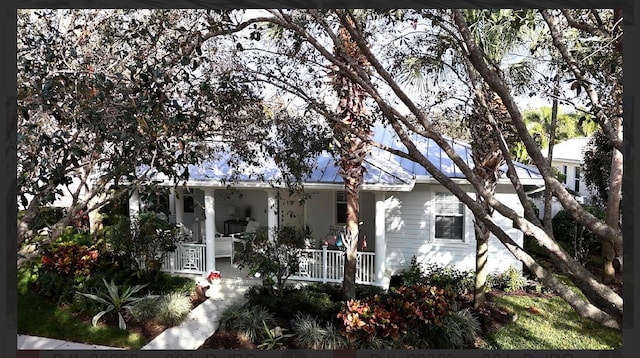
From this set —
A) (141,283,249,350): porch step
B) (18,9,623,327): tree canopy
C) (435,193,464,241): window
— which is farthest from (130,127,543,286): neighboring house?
(18,9,623,327): tree canopy

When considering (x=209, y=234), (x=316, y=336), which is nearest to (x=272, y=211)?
(x=209, y=234)

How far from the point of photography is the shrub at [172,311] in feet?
27.1

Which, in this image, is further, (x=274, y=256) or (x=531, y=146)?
(x=274, y=256)

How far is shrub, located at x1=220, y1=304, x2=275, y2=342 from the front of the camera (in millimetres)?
7676

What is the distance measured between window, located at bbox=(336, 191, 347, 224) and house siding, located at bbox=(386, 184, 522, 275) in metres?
2.03

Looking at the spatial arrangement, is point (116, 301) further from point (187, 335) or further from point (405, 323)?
point (405, 323)

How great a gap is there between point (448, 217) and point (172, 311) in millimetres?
7522

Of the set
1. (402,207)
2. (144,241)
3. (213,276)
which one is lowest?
(213,276)

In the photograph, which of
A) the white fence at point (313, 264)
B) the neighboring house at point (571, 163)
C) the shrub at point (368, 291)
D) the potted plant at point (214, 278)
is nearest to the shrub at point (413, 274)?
the white fence at point (313, 264)

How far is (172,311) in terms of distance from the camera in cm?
830

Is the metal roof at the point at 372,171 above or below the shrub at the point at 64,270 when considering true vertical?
above

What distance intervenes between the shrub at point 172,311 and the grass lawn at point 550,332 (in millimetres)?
6140

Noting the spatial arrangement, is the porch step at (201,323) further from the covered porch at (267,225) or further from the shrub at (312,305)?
the shrub at (312,305)

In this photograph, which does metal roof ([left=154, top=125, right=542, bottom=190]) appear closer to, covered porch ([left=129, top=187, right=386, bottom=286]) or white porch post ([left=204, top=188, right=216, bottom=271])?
covered porch ([left=129, top=187, right=386, bottom=286])
